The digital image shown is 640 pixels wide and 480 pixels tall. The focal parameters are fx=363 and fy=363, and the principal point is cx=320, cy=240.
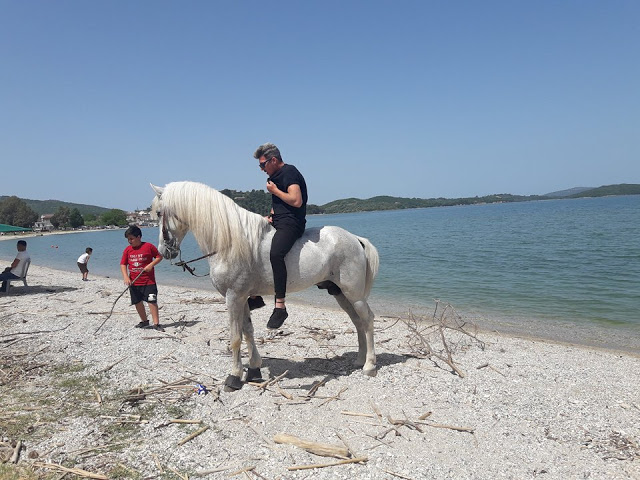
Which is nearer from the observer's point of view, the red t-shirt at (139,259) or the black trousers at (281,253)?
the black trousers at (281,253)

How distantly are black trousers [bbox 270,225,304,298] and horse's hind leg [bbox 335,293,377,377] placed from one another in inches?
44.2

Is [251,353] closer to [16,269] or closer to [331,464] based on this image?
[331,464]

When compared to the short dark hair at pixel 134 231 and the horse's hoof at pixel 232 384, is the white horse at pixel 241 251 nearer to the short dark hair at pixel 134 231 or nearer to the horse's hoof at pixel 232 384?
the horse's hoof at pixel 232 384

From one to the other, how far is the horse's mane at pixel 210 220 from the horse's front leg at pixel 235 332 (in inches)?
22.2

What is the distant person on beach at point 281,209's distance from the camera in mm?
4488

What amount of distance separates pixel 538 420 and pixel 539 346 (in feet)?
12.7

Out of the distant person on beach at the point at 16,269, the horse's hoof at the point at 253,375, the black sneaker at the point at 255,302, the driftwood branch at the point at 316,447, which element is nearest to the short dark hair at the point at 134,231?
the black sneaker at the point at 255,302

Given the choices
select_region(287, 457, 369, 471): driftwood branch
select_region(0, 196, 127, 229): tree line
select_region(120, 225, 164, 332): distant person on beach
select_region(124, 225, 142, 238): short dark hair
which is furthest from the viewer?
select_region(0, 196, 127, 229): tree line

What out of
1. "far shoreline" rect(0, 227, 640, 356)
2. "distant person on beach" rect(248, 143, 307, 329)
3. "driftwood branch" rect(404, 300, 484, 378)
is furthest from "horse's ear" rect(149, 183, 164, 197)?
"far shoreline" rect(0, 227, 640, 356)

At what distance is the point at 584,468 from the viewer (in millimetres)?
3145

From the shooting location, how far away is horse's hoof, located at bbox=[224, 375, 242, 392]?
4727 millimetres

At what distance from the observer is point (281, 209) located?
4.63 metres

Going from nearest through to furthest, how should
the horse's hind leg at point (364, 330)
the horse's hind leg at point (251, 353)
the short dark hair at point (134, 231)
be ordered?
the horse's hind leg at point (251, 353)
the horse's hind leg at point (364, 330)
the short dark hair at point (134, 231)

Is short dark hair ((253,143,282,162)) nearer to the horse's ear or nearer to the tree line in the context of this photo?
the horse's ear
